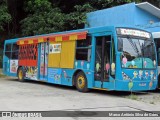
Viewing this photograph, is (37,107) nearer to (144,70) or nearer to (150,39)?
(144,70)

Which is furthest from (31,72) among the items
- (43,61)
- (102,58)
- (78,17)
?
(78,17)

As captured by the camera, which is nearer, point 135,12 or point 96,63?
point 96,63

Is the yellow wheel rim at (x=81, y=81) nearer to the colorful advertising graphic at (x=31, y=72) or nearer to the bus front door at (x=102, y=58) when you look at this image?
the bus front door at (x=102, y=58)

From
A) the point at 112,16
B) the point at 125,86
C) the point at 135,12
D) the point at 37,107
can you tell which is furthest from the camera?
the point at 112,16

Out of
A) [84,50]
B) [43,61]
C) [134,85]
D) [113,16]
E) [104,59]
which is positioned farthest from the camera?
[113,16]

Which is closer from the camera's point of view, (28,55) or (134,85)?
(134,85)

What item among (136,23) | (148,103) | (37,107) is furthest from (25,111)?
(136,23)

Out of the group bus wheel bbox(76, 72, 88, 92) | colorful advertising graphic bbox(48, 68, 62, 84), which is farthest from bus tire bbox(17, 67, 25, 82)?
bus wheel bbox(76, 72, 88, 92)

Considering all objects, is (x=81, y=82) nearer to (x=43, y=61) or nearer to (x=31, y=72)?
(x=43, y=61)

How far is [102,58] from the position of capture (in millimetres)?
14273

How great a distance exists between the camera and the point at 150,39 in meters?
14.8

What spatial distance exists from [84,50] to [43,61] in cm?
413

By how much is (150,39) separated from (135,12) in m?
8.53

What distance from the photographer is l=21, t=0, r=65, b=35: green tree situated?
26828 mm
